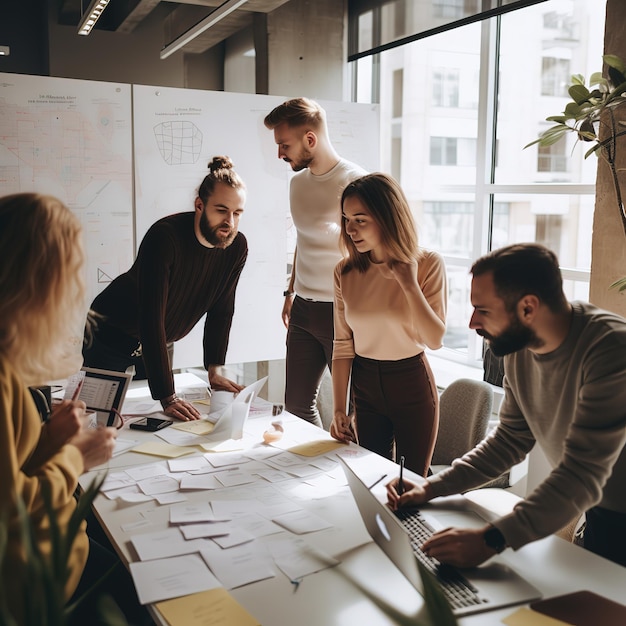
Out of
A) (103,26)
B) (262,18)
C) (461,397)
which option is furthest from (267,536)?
(103,26)

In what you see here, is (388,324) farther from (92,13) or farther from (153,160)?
(92,13)

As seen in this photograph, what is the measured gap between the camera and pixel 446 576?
150 cm

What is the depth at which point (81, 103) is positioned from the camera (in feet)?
13.7

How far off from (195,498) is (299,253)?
5.98ft

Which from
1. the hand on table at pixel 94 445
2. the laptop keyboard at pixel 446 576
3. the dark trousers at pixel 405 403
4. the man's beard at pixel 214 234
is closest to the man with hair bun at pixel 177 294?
the man's beard at pixel 214 234

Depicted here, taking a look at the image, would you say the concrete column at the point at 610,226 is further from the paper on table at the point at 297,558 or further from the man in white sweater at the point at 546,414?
the paper on table at the point at 297,558

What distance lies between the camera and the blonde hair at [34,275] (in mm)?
1413

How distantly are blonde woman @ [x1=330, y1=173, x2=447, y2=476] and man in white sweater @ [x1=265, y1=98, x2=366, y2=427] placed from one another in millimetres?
665

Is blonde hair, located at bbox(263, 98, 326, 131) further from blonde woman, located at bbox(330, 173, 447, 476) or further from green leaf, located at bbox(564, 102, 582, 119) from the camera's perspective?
green leaf, located at bbox(564, 102, 582, 119)

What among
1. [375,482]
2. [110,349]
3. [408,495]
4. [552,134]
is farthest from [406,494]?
[110,349]

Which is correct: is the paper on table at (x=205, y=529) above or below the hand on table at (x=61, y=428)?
below

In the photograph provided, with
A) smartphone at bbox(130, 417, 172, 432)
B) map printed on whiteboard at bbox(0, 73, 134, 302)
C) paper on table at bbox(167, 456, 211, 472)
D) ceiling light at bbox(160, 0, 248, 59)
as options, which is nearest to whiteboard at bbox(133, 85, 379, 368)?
map printed on whiteboard at bbox(0, 73, 134, 302)

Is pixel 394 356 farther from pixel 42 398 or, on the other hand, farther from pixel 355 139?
pixel 355 139

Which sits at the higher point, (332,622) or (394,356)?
(394,356)
